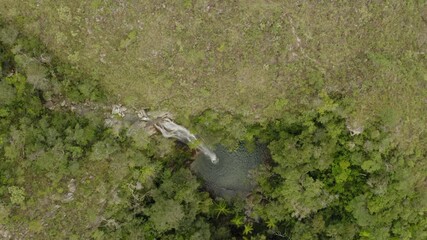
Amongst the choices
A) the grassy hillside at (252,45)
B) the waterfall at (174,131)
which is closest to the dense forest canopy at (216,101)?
the grassy hillside at (252,45)

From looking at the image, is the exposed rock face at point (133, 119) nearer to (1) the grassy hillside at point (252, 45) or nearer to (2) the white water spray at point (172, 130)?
(2) the white water spray at point (172, 130)

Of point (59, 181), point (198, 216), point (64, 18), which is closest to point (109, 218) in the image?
point (59, 181)

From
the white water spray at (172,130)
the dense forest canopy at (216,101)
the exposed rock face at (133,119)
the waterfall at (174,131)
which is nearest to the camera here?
the dense forest canopy at (216,101)

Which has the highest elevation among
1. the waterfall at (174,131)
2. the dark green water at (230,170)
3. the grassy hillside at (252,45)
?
the grassy hillside at (252,45)

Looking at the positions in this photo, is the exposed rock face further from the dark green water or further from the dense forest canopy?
the dark green water

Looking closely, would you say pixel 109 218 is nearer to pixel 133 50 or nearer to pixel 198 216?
pixel 198 216

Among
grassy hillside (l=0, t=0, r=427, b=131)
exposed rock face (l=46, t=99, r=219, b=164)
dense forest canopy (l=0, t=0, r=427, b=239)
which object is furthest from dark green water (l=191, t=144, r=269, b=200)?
grassy hillside (l=0, t=0, r=427, b=131)

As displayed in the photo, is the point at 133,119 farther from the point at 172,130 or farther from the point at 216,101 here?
the point at 216,101

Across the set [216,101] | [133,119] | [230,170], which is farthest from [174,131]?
[230,170]

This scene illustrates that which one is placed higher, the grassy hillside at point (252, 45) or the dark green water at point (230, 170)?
the grassy hillside at point (252, 45)
